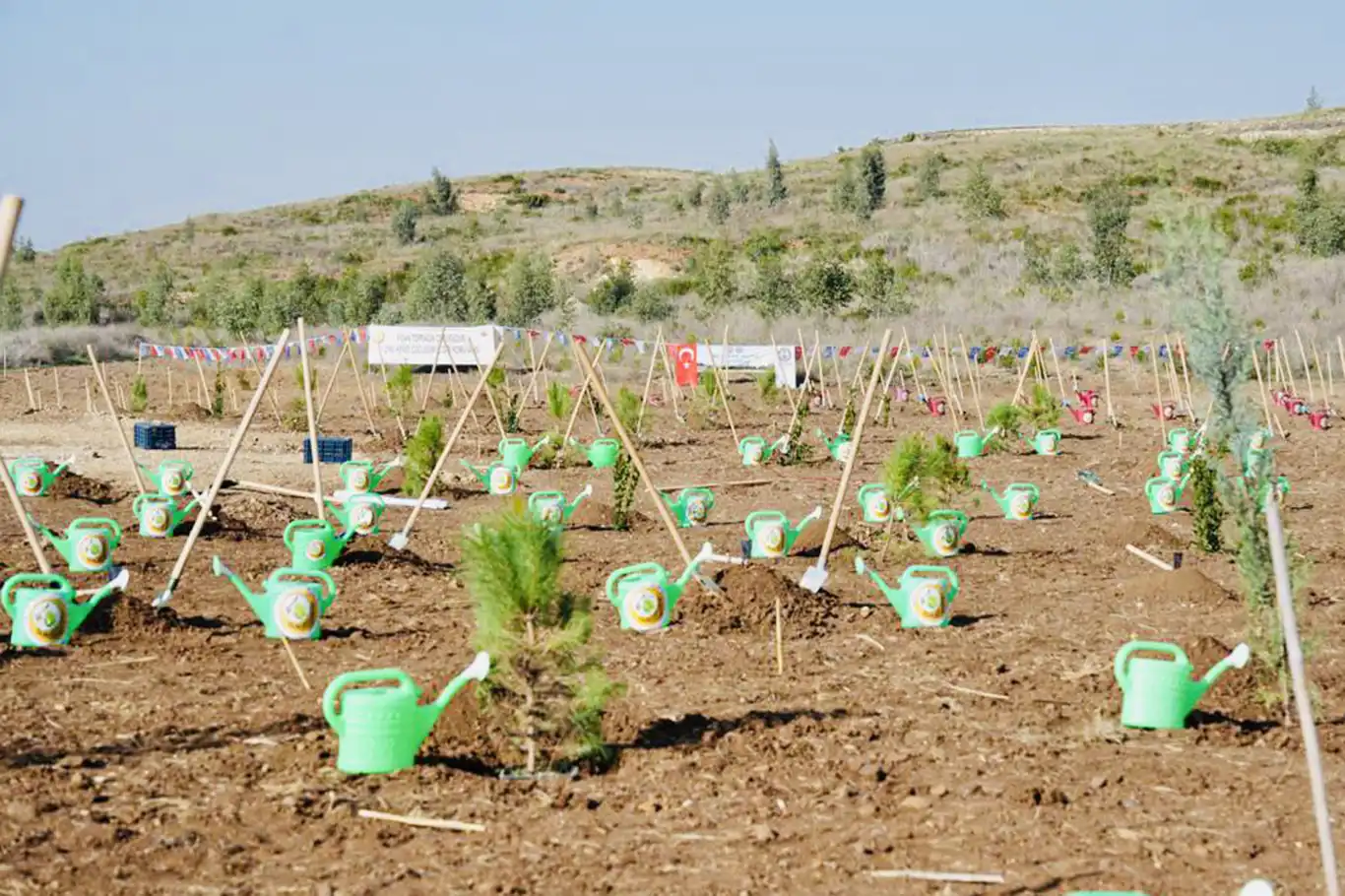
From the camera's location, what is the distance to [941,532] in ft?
36.2

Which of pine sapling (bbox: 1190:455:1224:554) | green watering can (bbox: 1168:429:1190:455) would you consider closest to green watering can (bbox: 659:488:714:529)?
pine sapling (bbox: 1190:455:1224:554)

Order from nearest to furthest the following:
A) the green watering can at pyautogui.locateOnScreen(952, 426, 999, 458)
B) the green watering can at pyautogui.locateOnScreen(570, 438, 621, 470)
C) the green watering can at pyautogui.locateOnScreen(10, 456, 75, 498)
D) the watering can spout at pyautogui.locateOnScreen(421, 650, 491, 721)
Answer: the watering can spout at pyautogui.locateOnScreen(421, 650, 491, 721), the green watering can at pyautogui.locateOnScreen(10, 456, 75, 498), the green watering can at pyautogui.locateOnScreen(570, 438, 621, 470), the green watering can at pyautogui.locateOnScreen(952, 426, 999, 458)

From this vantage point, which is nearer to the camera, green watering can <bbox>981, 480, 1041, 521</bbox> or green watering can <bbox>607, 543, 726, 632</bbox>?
green watering can <bbox>607, 543, 726, 632</bbox>

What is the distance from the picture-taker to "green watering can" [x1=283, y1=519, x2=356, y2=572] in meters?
10.0

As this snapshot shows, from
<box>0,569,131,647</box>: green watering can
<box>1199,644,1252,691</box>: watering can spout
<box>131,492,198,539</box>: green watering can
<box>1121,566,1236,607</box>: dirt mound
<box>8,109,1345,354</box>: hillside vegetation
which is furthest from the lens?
<box>8,109,1345,354</box>: hillside vegetation

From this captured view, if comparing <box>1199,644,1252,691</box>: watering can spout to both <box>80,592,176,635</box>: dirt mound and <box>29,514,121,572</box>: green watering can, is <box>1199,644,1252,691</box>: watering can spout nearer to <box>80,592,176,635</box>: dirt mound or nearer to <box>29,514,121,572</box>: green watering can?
<box>80,592,176,635</box>: dirt mound

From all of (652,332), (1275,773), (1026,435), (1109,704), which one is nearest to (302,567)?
(1109,704)

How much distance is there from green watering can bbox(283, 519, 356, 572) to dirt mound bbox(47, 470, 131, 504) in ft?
16.7

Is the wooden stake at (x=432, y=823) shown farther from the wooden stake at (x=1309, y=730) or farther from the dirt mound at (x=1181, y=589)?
the dirt mound at (x=1181, y=589)

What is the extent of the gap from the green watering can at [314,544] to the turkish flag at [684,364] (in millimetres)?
17496

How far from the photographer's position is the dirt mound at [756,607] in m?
8.39

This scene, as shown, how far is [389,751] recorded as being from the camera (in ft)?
A: 18.1

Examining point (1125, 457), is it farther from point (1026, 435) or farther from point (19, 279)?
point (19, 279)

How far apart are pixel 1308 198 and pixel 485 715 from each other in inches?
1865
